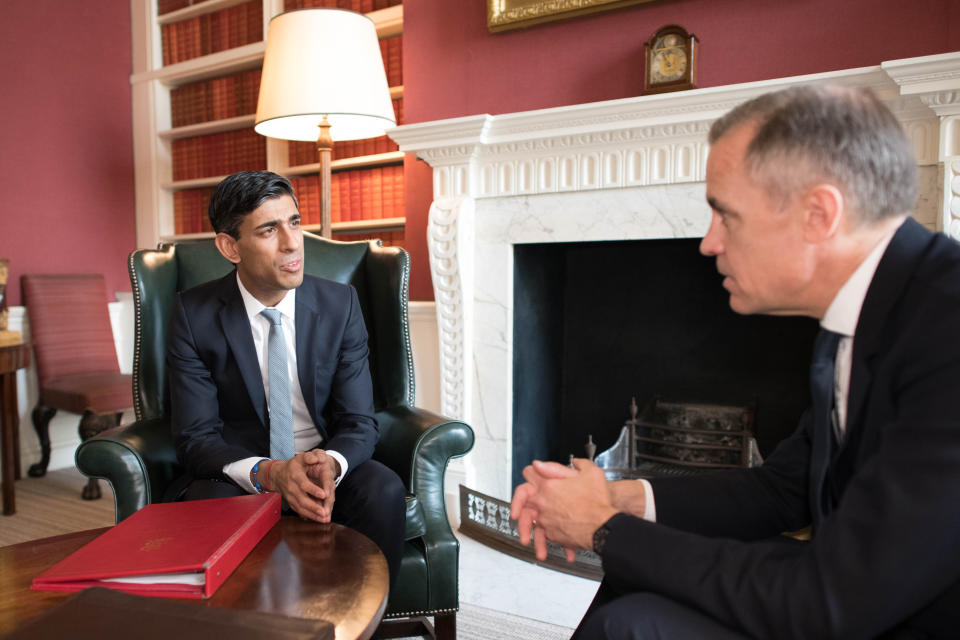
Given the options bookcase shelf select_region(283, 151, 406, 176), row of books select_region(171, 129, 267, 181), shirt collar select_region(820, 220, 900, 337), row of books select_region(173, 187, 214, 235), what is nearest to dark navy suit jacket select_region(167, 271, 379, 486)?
shirt collar select_region(820, 220, 900, 337)

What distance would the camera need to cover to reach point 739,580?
730mm

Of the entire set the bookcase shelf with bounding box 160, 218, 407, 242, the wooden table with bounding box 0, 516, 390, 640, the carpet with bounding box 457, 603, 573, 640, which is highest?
the bookcase shelf with bounding box 160, 218, 407, 242

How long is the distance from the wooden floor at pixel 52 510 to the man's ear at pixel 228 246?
1.47 meters

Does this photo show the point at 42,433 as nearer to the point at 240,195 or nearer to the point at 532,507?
the point at 240,195

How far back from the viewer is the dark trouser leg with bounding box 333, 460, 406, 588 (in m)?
1.35

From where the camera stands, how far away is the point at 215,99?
3.76m

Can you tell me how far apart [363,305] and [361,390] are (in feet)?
1.39

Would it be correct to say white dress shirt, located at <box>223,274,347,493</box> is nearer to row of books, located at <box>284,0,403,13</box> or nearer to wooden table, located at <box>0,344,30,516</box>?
wooden table, located at <box>0,344,30,516</box>

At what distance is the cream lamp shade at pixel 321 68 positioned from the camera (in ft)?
7.55

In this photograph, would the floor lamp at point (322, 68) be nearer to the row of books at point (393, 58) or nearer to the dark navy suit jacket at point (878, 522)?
the row of books at point (393, 58)

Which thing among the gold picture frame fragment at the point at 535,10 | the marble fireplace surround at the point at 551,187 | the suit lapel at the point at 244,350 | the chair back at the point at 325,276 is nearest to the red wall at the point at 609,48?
the gold picture frame fragment at the point at 535,10

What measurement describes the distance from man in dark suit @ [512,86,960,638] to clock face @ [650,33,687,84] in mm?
1427

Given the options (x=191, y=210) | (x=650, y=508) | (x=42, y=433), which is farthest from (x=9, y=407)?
(x=650, y=508)

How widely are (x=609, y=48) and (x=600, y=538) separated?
6.30ft
